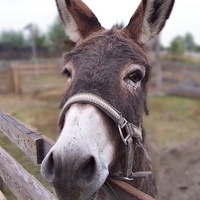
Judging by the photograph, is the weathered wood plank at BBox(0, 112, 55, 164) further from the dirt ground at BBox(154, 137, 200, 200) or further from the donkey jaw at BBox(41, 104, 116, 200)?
the dirt ground at BBox(154, 137, 200, 200)

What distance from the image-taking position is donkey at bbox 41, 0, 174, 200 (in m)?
1.50

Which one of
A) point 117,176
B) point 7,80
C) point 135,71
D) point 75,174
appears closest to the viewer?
point 75,174

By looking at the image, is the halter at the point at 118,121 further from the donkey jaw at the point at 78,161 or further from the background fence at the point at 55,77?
the background fence at the point at 55,77

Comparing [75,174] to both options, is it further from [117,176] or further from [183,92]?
[183,92]

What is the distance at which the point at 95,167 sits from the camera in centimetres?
150

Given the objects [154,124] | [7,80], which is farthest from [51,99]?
[154,124]

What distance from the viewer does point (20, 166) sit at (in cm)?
244

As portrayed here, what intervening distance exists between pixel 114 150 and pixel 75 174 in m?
0.42

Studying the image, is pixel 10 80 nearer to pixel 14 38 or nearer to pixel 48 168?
pixel 48 168

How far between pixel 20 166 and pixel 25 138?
26 centimetres

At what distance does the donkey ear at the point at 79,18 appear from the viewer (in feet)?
8.46

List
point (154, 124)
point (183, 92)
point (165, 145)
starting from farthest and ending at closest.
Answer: point (183, 92)
point (154, 124)
point (165, 145)

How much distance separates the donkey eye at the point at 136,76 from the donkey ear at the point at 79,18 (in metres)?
0.71

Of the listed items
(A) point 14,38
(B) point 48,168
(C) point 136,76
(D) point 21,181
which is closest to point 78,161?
(B) point 48,168
